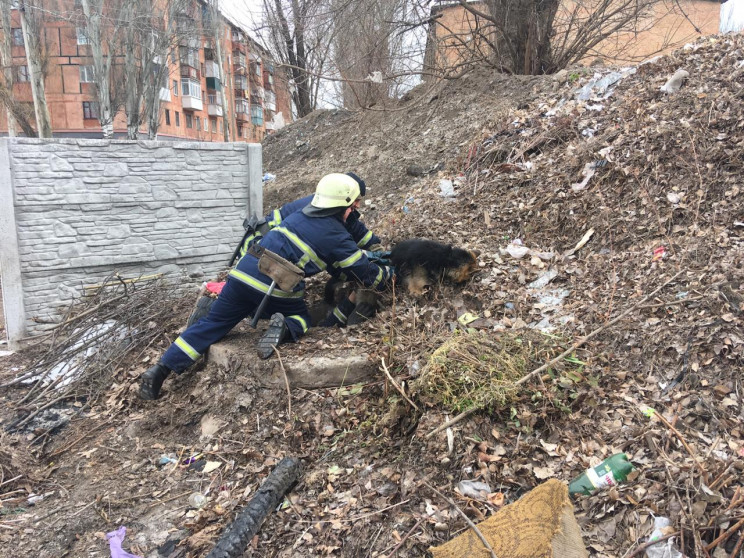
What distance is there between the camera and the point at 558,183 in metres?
5.49

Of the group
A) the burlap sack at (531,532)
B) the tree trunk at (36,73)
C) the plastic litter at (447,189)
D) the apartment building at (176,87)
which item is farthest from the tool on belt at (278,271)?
the tree trunk at (36,73)

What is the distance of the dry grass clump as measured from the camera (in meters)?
3.10

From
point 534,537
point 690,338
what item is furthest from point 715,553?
point 690,338

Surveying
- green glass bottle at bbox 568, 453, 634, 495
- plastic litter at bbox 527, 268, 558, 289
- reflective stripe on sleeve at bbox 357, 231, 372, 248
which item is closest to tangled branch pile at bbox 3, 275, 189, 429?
reflective stripe on sleeve at bbox 357, 231, 372, 248

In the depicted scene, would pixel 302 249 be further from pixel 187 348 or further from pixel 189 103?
pixel 189 103

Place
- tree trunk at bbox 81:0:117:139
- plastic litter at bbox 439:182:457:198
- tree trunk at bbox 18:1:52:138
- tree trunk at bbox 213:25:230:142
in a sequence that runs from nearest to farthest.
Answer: plastic litter at bbox 439:182:457:198 → tree trunk at bbox 81:0:117:139 → tree trunk at bbox 18:1:52:138 → tree trunk at bbox 213:25:230:142

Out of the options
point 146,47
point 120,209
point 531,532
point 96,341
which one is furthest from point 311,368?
point 146,47

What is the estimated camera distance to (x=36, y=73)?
20.9 meters

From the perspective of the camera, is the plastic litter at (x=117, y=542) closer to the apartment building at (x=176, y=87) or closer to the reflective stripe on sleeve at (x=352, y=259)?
the reflective stripe on sleeve at (x=352, y=259)

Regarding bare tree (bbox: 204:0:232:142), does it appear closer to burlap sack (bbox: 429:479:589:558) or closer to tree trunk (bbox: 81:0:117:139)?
tree trunk (bbox: 81:0:117:139)

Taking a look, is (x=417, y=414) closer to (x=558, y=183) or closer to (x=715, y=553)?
(x=715, y=553)

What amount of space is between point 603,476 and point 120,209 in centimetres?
592

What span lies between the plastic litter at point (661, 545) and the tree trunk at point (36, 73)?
2439cm

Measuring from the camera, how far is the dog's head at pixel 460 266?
4.53 meters
